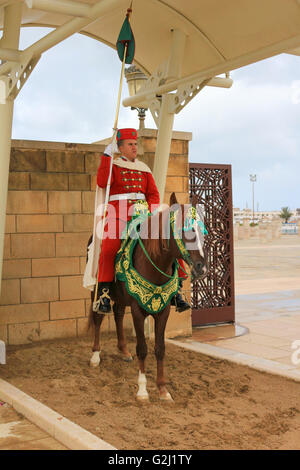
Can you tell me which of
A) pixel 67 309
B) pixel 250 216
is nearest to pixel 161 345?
pixel 67 309

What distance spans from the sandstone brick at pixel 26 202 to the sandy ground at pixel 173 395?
1568 millimetres

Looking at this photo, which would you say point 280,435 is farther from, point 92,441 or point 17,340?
point 17,340

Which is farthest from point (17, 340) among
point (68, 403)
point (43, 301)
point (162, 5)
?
point (162, 5)

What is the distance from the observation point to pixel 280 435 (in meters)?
3.80

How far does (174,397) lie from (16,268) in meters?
2.67

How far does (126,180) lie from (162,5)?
2274 millimetres

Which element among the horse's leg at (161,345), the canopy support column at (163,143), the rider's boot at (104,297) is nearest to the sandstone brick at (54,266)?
the canopy support column at (163,143)

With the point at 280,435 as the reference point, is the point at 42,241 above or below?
above

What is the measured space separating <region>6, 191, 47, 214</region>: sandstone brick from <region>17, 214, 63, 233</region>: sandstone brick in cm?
6

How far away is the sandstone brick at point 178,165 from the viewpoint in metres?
7.20

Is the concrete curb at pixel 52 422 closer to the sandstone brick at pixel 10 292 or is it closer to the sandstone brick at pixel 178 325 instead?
the sandstone brick at pixel 10 292

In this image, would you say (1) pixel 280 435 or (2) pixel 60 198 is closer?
(1) pixel 280 435

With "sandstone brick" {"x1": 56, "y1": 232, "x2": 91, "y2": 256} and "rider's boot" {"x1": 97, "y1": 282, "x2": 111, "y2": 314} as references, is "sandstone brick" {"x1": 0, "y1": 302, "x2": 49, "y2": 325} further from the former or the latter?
"rider's boot" {"x1": 97, "y1": 282, "x2": 111, "y2": 314}

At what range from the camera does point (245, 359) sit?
5.97 metres
